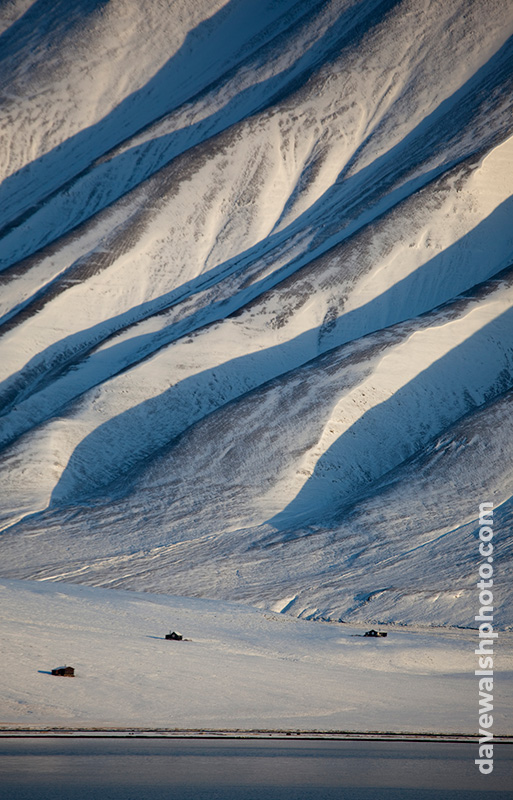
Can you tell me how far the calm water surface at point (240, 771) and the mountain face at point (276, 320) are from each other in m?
18.6

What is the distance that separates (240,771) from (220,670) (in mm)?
9920

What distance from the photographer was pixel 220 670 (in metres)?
22.4

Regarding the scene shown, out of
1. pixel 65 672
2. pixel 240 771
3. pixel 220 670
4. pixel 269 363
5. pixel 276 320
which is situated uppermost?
pixel 276 320

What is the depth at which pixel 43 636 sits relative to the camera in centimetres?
2239

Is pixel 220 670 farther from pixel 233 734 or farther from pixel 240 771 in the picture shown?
pixel 240 771

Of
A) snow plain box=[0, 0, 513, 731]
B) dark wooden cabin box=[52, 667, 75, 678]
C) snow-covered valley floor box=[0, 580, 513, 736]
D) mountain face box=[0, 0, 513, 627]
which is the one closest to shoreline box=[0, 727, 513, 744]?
snow-covered valley floor box=[0, 580, 513, 736]

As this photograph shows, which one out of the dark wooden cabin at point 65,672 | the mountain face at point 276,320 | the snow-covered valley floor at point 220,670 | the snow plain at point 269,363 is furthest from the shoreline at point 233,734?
the mountain face at point 276,320

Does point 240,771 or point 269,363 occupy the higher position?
point 269,363

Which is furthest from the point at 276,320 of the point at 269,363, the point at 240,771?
the point at 240,771

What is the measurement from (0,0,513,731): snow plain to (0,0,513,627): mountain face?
18 centimetres

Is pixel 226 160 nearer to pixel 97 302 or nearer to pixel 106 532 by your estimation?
pixel 97 302

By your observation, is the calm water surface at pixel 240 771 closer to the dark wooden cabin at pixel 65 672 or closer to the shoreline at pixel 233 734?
the shoreline at pixel 233 734

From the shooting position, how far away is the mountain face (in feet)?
132

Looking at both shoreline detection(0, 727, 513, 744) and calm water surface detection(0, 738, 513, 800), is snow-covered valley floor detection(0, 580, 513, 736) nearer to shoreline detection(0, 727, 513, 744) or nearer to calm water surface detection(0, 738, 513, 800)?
shoreline detection(0, 727, 513, 744)
